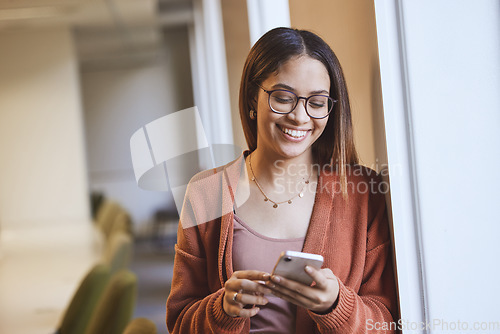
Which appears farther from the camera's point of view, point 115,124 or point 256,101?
point 115,124

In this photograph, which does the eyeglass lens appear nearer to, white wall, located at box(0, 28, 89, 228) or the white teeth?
the white teeth

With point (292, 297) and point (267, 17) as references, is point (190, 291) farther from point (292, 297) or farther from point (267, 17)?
point (267, 17)

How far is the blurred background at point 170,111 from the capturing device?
63 centimetres

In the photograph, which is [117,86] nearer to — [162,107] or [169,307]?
[162,107]

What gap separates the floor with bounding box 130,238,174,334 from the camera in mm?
687

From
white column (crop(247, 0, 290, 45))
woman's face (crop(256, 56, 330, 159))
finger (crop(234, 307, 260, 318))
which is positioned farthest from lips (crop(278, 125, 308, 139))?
finger (crop(234, 307, 260, 318))

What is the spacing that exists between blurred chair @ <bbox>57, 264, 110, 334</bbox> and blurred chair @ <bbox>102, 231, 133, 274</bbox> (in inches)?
0.6

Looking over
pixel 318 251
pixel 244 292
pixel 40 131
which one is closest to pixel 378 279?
pixel 318 251

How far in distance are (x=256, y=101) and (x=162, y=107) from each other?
0.55ft

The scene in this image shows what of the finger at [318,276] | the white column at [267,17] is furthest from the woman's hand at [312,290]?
the white column at [267,17]

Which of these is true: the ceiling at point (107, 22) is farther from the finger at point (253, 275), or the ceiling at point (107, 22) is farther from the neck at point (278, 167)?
the finger at point (253, 275)

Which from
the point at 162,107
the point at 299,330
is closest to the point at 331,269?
the point at 299,330

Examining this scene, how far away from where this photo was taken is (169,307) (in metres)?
0.67

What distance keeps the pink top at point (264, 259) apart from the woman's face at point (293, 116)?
12 centimetres
